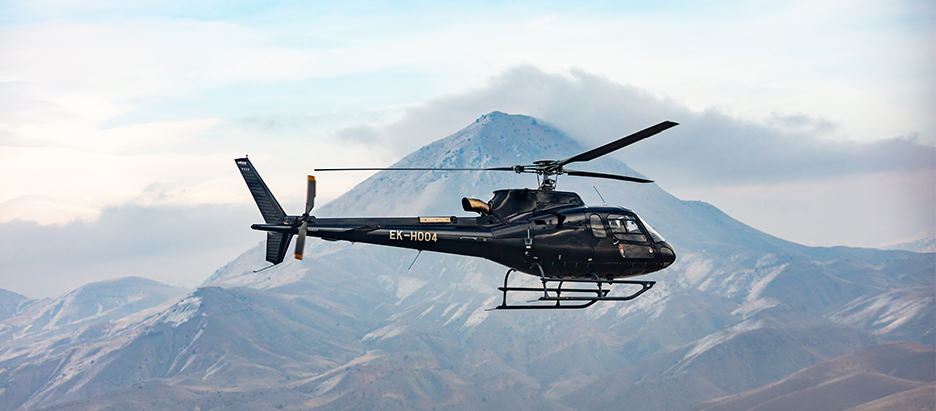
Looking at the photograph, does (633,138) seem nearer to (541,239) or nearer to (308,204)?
(541,239)

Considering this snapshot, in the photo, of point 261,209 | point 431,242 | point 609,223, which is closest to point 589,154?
point 609,223

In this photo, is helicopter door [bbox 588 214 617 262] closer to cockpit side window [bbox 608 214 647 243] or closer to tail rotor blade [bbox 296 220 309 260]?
cockpit side window [bbox 608 214 647 243]

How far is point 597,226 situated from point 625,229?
1.29 metres

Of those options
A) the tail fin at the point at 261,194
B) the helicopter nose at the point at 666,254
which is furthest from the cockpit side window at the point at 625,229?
the tail fin at the point at 261,194

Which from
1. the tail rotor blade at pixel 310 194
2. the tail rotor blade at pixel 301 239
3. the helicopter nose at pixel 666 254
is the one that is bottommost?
the helicopter nose at pixel 666 254

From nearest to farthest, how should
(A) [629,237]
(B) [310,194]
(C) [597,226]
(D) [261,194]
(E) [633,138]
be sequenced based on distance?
(E) [633,138] → (B) [310,194] → (C) [597,226] → (A) [629,237] → (D) [261,194]

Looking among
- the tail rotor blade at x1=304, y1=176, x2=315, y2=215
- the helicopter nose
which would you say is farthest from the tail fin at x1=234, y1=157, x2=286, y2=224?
the helicopter nose

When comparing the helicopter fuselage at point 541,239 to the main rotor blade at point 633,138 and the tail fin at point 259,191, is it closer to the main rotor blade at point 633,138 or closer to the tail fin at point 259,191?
the tail fin at point 259,191

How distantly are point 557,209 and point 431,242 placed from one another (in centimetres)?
571

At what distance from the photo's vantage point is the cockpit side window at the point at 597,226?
41.4 metres

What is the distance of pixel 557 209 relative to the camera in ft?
139

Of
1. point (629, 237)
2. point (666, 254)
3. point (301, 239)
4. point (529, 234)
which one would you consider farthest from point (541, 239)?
point (301, 239)

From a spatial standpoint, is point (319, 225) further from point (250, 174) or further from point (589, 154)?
point (589, 154)

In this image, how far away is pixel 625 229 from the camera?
137 feet
